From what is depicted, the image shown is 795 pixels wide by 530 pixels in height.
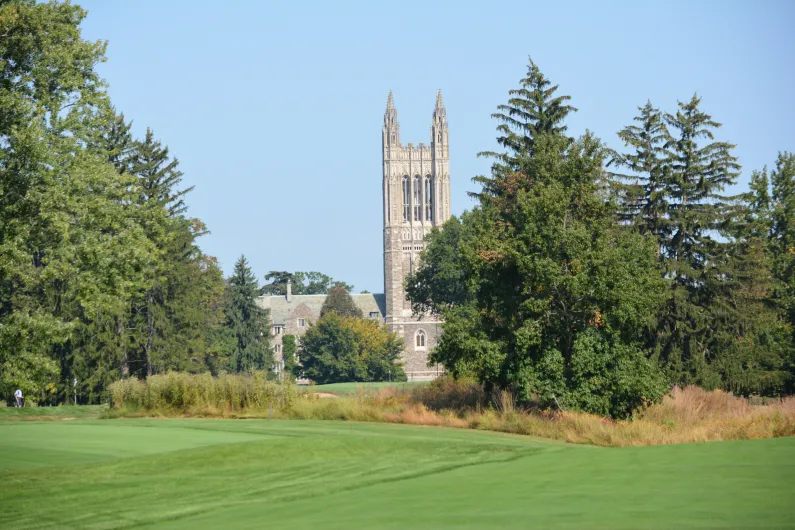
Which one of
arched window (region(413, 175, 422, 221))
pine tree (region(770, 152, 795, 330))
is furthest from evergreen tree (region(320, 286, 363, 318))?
pine tree (region(770, 152, 795, 330))

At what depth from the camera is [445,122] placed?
151750mm

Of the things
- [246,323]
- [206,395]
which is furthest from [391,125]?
[206,395]

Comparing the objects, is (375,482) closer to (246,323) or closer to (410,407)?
(410,407)

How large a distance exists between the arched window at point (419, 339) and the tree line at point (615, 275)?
76789mm

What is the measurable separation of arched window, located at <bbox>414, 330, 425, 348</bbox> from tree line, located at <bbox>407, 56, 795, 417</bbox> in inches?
3023

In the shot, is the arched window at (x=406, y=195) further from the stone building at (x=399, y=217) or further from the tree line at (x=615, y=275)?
the tree line at (x=615, y=275)

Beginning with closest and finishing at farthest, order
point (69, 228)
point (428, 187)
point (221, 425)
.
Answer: point (221, 425) → point (69, 228) → point (428, 187)

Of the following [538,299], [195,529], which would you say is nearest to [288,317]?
[538,299]

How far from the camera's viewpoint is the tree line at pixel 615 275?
90.4ft

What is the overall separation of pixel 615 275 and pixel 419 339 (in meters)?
111

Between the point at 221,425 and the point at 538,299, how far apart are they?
9.28 m

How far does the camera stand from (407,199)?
147125 mm

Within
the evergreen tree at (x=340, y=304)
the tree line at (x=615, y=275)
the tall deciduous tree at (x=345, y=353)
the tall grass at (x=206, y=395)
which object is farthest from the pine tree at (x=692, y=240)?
A: the evergreen tree at (x=340, y=304)

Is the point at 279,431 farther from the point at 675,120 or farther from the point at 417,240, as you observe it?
the point at 417,240
